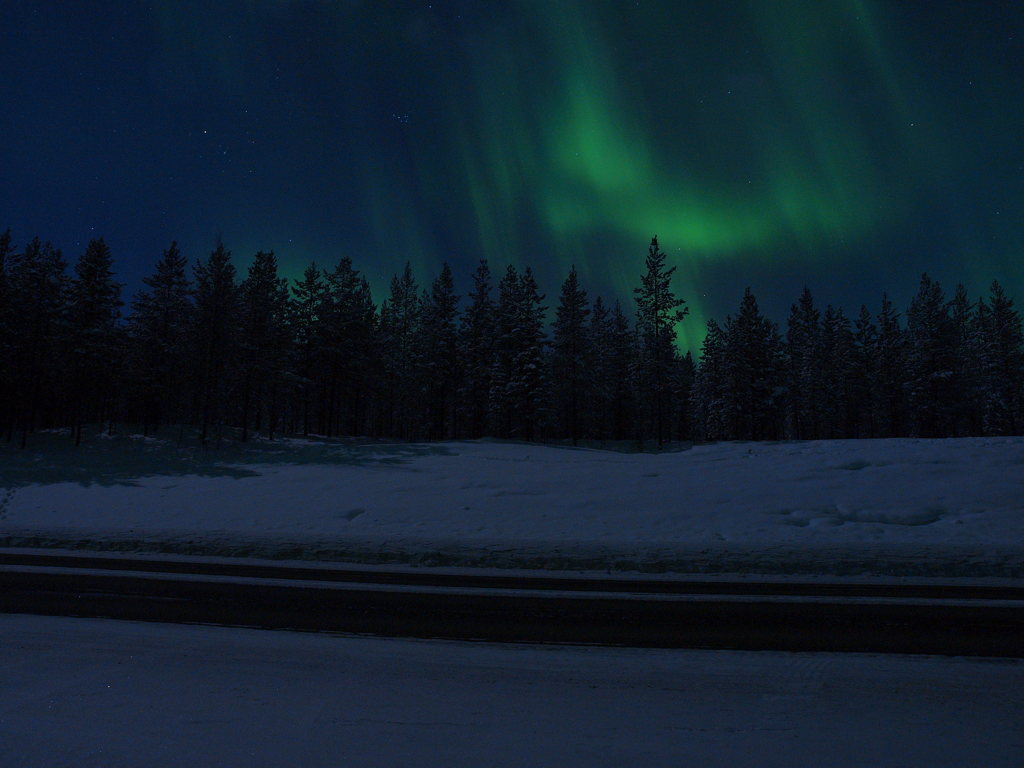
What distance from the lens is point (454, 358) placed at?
54000 mm

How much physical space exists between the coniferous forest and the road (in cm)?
3431

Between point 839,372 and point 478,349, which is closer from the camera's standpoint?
point 478,349

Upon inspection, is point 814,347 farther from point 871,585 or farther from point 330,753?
point 330,753

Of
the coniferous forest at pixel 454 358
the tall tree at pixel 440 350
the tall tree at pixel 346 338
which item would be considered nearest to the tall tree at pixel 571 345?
the coniferous forest at pixel 454 358

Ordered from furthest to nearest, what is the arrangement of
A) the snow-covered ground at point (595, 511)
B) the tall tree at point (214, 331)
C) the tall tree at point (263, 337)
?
the tall tree at point (263, 337)
the tall tree at point (214, 331)
the snow-covered ground at point (595, 511)

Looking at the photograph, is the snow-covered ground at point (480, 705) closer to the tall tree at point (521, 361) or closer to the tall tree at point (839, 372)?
the tall tree at point (521, 361)

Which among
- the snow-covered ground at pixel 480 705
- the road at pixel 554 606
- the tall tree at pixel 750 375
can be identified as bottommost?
the road at pixel 554 606

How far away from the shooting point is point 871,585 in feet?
28.1

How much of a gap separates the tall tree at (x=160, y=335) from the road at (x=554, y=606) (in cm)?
4134

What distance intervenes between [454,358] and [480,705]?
166ft

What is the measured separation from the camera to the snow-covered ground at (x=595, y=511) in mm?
10547

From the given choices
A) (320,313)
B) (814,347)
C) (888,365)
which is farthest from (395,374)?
(888,365)

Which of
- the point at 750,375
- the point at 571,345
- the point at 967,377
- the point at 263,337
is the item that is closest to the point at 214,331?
the point at 263,337

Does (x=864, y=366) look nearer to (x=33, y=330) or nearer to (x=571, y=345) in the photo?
(x=571, y=345)
